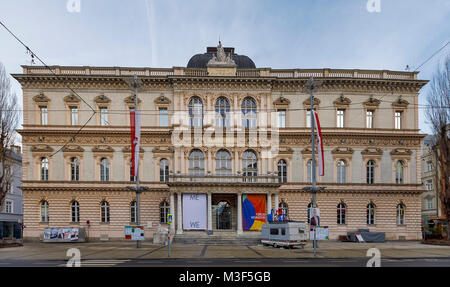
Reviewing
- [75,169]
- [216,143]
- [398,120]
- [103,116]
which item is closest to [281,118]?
[216,143]

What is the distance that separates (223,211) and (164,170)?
8.06 m

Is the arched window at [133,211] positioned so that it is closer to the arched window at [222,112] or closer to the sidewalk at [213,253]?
the sidewalk at [213,253]

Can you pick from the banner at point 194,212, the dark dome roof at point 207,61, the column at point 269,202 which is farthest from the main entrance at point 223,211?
the dark dome roof at point 207,61

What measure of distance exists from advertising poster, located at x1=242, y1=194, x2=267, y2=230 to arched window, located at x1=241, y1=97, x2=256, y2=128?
26.2ft

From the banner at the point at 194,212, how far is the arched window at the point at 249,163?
5.65m

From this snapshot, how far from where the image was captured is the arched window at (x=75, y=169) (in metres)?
35.5

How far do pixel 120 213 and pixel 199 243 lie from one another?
9.96 metres

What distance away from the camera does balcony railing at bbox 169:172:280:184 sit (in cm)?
3354

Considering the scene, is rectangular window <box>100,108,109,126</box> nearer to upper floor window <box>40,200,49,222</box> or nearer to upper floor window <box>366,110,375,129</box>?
upper floor window <box>40,200,49,222</box>

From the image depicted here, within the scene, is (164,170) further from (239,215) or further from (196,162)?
(239,215)

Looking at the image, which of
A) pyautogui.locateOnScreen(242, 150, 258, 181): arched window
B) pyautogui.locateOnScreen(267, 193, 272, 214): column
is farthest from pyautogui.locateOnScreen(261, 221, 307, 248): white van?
pyautogui.locateOnScreen(242, 150, 258, 181): arched window

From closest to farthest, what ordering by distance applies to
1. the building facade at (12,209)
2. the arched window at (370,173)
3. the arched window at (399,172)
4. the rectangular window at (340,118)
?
Result: the arched window at (370,173) < the arched window at (399,172) < the rectangular window at (340,118) < the building facade at (12,209)

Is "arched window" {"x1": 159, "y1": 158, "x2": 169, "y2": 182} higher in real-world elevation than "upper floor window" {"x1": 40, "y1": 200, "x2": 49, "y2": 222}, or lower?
higher
